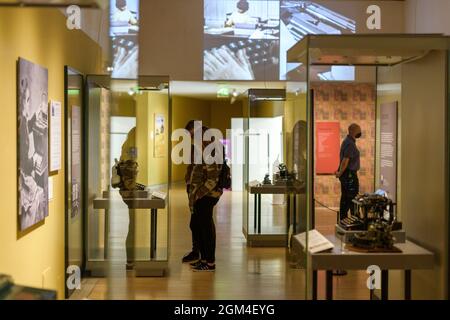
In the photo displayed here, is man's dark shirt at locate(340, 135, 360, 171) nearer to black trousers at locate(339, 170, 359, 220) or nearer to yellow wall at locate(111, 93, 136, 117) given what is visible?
black trousers at locate(339, 170, 359, 220)

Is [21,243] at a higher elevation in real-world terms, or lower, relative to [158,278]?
higher

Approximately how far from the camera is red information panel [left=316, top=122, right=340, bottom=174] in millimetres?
12805

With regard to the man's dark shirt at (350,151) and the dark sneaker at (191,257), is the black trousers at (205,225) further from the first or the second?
the man's dark shirt at (350,151)

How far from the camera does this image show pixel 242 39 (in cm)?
1173

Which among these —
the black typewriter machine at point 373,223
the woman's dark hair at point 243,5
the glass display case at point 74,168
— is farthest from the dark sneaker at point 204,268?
the woman's dark hair at point 243,5

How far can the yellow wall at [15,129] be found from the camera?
3498 mm

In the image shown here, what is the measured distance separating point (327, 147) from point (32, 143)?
31.1 ft

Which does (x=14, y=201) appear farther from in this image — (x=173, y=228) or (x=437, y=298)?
(x=173, y=228)

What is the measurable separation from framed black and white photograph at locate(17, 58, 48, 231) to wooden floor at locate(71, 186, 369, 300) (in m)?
1.11

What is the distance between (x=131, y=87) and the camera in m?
6.66

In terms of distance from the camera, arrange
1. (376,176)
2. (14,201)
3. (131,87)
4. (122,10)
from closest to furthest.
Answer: (14,201) → (376,176) → (131,87) → (122,10)

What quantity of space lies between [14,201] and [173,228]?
593cm

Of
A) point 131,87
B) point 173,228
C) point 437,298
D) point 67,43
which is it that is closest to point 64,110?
point 67,43

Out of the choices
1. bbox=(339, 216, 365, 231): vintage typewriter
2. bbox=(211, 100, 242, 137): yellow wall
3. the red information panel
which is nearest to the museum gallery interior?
bbox=(339, 216, 365, 231): vintage typewriter
